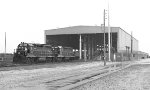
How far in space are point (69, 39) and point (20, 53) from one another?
5191 centimetres

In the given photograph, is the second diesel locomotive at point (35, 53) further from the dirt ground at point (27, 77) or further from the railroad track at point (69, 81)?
the railroad track at point (69, 81)

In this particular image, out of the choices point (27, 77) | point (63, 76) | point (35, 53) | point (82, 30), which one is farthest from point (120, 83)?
point (82, 30)

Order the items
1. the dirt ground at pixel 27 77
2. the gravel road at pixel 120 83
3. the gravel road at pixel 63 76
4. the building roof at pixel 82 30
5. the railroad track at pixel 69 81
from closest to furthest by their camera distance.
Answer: the gravel road at pixel 120 83 < the gravel road at pixel 63 76 < the railroad track at pixel 69 81 < the dirt ground at pixel 27 77 < the building roof at pixel 82 30

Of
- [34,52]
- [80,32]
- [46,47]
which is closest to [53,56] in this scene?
[46,47]

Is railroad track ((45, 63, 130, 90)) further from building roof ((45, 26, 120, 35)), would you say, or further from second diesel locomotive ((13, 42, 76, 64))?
building roof ((45, 26, 120, 35))

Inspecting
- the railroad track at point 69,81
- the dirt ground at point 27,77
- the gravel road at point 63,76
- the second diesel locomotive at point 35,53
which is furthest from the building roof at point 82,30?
the railroad track at point 69,81

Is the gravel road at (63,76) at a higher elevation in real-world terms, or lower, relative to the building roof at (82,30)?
lower

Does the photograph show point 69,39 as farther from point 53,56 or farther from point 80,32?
point 53,56

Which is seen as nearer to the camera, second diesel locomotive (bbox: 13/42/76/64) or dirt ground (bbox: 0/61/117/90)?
dirt ground (bbox: 0/61/117/90)

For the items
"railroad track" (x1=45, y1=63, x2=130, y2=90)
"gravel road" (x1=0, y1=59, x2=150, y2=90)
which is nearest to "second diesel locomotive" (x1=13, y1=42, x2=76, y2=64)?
"gravel road" (x1=0, y1=59, x2=150, y2=90)

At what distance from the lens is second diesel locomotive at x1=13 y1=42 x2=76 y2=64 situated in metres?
50.4

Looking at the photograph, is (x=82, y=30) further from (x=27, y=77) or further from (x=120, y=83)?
(x=120, y=83)

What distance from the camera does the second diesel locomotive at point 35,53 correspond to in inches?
1984

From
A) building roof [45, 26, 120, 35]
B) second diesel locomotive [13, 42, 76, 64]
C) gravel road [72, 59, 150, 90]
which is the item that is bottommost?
gravel road [72, 59, 150, 90]
